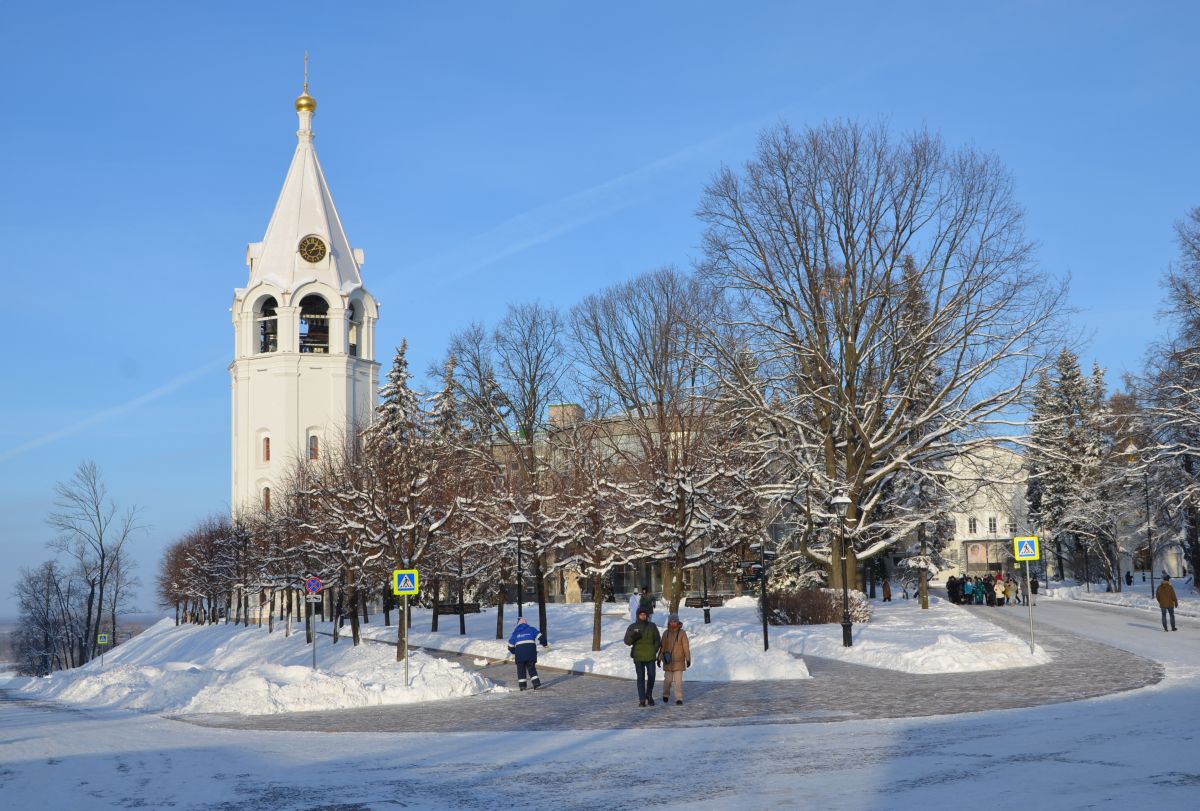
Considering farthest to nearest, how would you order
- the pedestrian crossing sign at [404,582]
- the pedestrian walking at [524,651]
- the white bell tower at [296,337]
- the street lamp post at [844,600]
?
1. the white bell tower at [296,337]
2. the street lamp post at [844,600]
3. the pedestrian crossing sign at [404,582]
4. the pedestrian walking at [524,651]

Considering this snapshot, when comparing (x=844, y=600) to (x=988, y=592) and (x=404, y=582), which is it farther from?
(x=988, y=592)

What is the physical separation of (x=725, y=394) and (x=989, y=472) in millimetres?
8262

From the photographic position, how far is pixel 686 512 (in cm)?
3338

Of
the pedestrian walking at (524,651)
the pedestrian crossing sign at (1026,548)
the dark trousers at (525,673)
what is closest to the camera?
the pedestrian walking at (524,651)

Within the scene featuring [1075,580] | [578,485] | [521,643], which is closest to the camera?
[521,643]

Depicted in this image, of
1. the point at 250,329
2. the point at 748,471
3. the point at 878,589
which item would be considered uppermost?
the point at 250,329

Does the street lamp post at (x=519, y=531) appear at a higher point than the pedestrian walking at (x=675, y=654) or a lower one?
higher

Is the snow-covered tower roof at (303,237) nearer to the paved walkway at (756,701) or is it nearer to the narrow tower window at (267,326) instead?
the narrow tower window at (267,326)

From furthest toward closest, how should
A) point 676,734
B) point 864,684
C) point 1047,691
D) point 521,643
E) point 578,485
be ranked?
point 578,485 → point 521,643 → point 864,684 → point 1047,691 → point 676,734

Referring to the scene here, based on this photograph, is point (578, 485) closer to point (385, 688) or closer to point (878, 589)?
point (385, 688)

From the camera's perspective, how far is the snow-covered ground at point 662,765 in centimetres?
1064

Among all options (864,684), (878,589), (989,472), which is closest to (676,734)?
(864,684)

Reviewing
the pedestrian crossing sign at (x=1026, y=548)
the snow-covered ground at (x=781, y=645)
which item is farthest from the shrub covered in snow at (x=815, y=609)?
the pedestrian crossing sign at (x=1026, y=548)

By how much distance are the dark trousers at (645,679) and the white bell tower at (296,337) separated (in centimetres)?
6632
